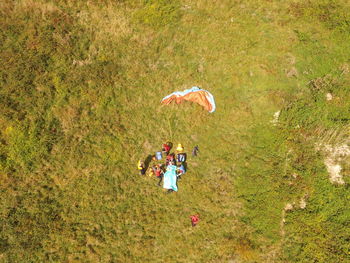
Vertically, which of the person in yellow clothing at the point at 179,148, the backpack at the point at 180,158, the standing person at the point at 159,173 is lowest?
the standing person at the point at 159,173

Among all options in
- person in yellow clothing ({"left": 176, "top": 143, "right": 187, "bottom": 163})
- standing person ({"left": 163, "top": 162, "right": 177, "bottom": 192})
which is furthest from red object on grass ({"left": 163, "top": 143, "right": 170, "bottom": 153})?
standing person ({"left": 163, "top": 162, "right": 177, "bottom": 192})

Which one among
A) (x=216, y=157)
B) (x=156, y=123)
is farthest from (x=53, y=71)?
(x=216, y=157)

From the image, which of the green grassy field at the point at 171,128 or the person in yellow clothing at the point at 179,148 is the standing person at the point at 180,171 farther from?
the person in yellow clothing at the point at 179,148

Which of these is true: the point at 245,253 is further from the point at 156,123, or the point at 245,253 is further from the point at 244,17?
the point at 244,17

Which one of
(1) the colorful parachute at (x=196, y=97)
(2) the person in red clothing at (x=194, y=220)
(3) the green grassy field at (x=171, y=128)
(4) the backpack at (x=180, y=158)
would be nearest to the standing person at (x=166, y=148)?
(3) the green grassy field at (x=171, y=128)

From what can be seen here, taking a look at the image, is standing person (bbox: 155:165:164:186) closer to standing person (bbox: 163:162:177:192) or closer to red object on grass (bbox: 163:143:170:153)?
standing person (bbox: 163:162:177:192)

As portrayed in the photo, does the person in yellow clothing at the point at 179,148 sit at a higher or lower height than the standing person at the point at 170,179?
higher
